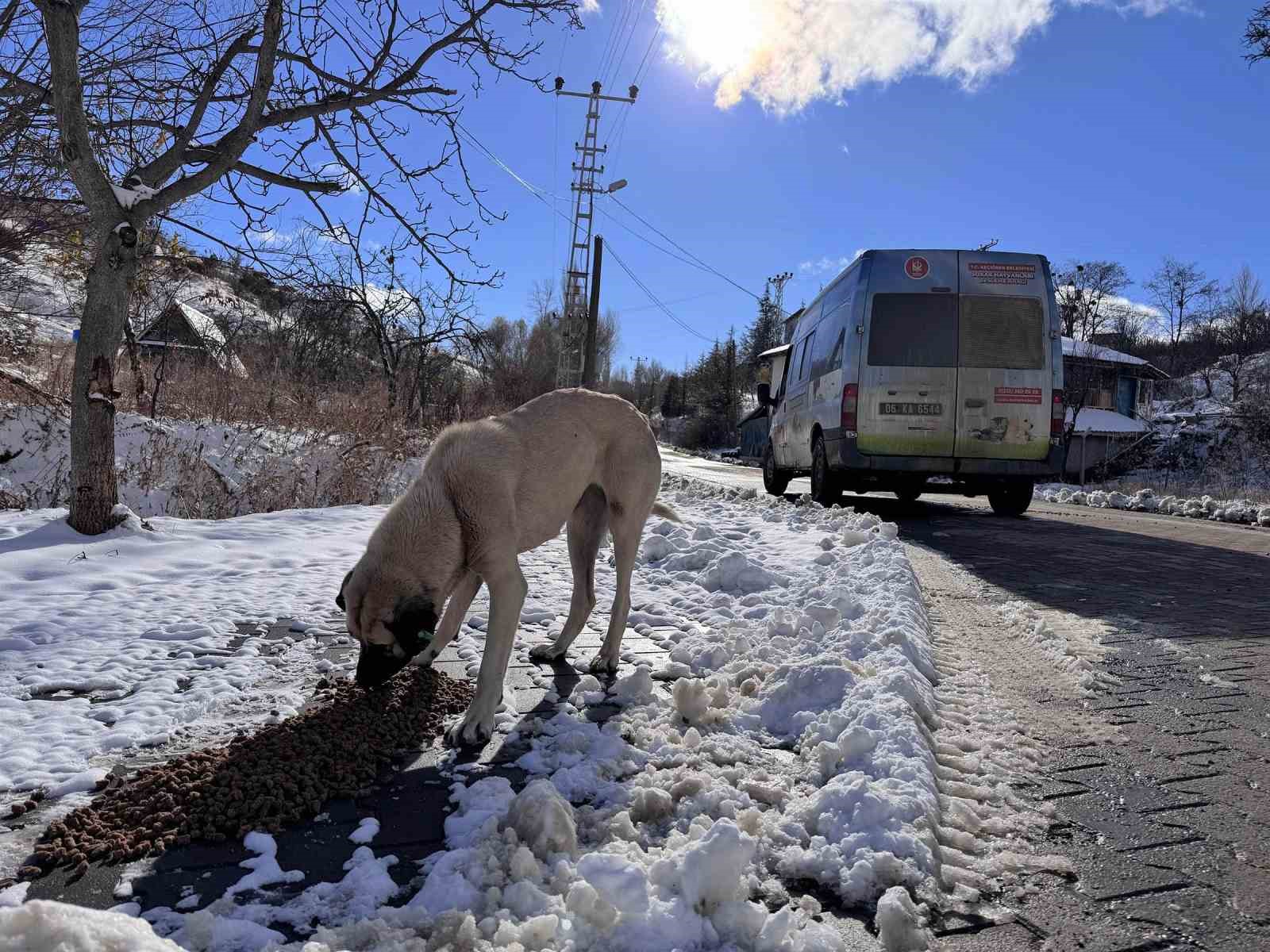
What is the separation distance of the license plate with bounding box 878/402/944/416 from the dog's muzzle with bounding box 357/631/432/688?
885 cm

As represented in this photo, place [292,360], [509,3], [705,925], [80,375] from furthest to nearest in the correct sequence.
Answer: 1. [292,360]
2. [509,3]
3. [80,375]
4. [705,925]

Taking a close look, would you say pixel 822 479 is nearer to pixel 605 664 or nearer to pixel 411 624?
pixel 605 664

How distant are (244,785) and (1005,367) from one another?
1051 cm

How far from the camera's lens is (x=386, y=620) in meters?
2.98

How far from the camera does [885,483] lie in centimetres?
1177

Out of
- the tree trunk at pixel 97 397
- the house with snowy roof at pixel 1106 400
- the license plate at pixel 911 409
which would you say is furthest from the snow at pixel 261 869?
the house with snowy roof at pixel 1106 400

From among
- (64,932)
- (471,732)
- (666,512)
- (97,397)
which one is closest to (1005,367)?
(666,512)

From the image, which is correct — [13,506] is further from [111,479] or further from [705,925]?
[705,925]

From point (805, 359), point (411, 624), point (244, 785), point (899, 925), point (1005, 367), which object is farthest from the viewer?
point (805, 359)

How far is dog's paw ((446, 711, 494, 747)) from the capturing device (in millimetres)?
2959

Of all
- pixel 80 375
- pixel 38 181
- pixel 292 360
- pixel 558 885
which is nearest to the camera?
pixel 558 885

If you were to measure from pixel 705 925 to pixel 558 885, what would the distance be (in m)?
0.39

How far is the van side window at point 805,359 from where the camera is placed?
13571 mm

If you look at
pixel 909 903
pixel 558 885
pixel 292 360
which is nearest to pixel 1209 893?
pixel 909 903
